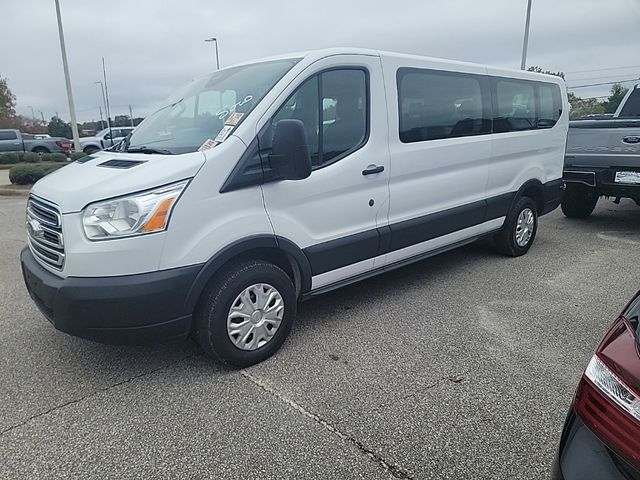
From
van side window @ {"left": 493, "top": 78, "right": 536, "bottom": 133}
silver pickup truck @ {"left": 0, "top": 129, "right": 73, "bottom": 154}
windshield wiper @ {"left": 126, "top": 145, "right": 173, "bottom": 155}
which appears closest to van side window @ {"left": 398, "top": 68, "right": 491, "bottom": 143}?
van side window @ {"left": 493, "top": 78, "right": 536, "bottom": 133}

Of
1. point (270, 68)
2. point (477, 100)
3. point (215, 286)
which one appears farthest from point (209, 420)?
point (477, 100)

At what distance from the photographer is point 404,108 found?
3.97 metres

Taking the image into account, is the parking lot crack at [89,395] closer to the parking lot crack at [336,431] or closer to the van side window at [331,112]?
the parking lot crack at [336,431]

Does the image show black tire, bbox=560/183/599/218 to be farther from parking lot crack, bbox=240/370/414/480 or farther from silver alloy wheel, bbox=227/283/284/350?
parking lot crack, bbox=240/370/414/480

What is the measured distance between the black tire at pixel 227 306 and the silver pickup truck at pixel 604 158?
5.10 m

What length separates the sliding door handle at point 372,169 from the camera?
3.70 metres

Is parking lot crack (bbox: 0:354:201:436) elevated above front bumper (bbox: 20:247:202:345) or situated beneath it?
situated beneath

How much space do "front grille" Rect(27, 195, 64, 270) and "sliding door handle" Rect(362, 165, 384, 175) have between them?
2085 mm

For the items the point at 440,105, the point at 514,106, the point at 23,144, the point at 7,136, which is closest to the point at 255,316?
the point at 440,105

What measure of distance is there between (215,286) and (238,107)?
1.20 metres

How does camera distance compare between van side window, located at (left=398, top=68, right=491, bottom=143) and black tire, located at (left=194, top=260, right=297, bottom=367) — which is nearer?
black tire, located at (left=194, top=260, right=297, bottom=367)

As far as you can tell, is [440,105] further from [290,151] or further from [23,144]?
[23,144]

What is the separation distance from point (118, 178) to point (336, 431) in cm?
185

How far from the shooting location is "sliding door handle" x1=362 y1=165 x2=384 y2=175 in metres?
3.70
